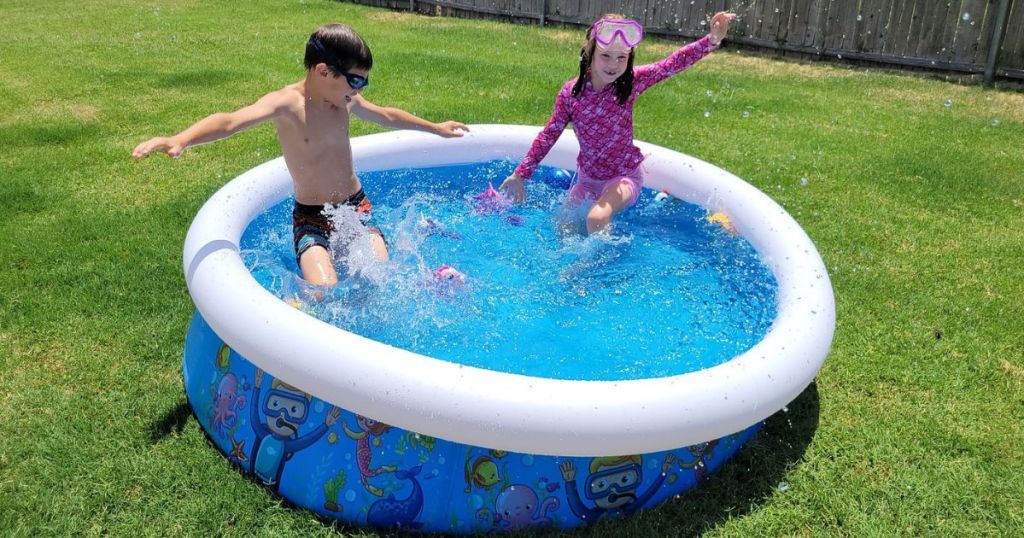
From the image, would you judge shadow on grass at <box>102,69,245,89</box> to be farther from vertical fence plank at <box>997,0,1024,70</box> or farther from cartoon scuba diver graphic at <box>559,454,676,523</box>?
vertical fence plank at <box>997,0,1024,70</box>

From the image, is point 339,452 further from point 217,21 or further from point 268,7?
point 268,7

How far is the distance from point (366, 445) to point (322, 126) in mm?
1640

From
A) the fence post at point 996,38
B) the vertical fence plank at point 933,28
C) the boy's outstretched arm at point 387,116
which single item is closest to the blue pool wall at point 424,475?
the boy's outstretched arm at point 387,116

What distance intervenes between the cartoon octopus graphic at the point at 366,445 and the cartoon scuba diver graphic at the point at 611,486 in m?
0.57

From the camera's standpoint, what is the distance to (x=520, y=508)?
2434 millimetres

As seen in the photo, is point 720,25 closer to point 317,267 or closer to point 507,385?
point 317,267

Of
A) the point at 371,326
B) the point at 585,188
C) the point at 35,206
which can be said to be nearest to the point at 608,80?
the point at 585,188

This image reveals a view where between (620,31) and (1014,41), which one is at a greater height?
(620,31)

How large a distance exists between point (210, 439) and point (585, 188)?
8.17 feet

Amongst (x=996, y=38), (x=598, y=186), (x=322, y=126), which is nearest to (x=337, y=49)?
(x=322, y=126)

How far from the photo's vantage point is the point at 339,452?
245 cm

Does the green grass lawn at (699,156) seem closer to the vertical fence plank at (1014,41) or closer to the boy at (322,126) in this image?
the vertical fence plank at (1014,41)

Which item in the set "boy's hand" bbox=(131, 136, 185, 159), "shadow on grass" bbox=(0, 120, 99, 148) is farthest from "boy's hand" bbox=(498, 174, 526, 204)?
"shadow on grass" bbox=(0, 120, 99, 148)

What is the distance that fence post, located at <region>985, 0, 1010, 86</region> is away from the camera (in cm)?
871
